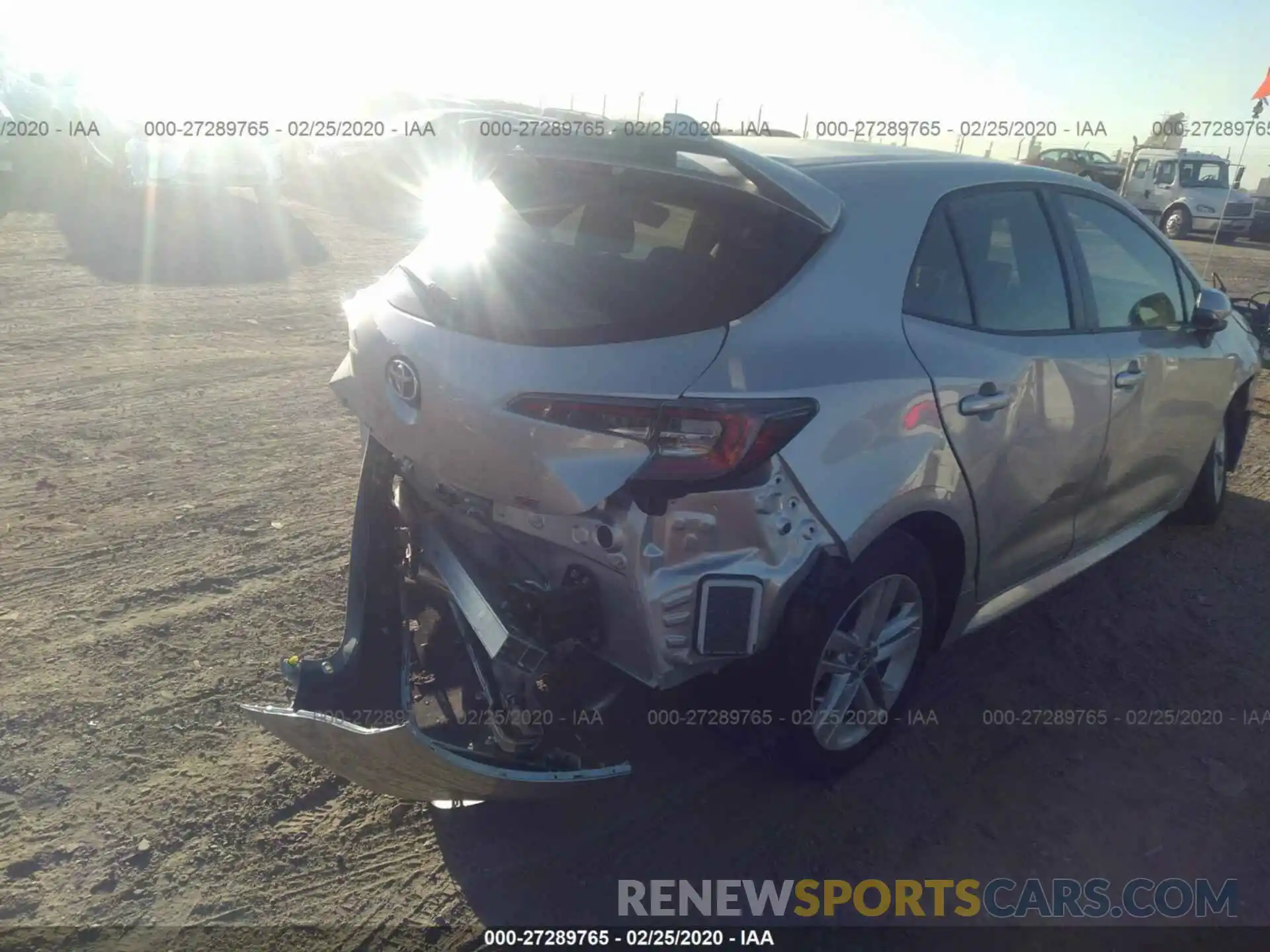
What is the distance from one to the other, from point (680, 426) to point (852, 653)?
3.35ft

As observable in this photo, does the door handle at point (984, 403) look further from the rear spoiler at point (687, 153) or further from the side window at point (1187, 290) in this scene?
the side window at point (1187, 290)

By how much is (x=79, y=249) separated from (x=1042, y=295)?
11166 mm

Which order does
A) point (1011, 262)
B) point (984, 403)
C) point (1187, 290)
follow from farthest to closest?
point (1187, 290) → point (1011, 262) → point (984, 403)

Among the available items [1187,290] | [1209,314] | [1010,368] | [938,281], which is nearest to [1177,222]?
[1187,290]

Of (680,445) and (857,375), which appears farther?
(857,375)

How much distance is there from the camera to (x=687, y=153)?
3025 mm

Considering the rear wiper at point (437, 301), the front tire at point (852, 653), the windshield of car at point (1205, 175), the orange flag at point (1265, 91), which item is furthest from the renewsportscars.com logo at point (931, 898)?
the windshield of car at point (1205, 175)

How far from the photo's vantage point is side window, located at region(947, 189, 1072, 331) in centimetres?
331

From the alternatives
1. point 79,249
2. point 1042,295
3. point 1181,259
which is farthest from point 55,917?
point 79,249

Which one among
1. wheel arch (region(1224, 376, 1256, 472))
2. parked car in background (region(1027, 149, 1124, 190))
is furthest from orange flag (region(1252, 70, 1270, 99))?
parked car in background (region(1027, 149, 1124, 190))

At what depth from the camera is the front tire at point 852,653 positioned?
274 cm

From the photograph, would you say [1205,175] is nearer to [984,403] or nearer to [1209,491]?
[1209,491]

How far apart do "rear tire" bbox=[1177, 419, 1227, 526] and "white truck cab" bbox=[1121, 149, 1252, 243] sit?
1889cm

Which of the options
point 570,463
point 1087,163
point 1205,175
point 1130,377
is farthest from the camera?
point 1087,163
